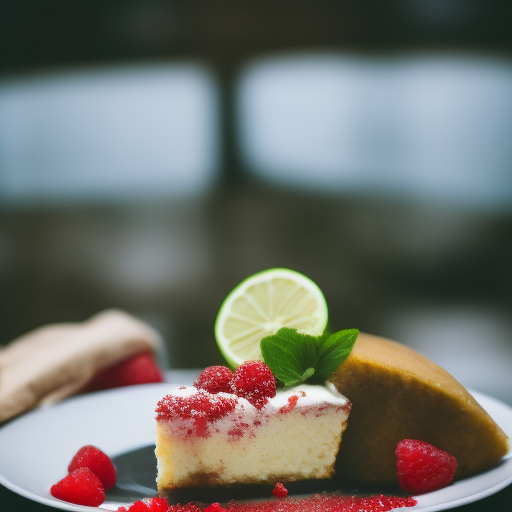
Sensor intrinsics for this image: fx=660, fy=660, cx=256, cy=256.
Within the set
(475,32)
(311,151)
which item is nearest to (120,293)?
(311,151)

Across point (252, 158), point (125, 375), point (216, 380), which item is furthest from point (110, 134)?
point (216, 380)

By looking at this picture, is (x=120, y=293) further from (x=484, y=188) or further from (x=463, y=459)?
(x=463, y=459)

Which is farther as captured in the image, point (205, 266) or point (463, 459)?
point (205, 266)

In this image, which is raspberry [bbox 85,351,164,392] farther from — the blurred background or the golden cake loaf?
the blurred background

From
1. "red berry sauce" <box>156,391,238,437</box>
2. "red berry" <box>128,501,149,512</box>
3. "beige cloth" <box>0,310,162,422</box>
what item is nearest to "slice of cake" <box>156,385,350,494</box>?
"red berry sauce" <box>156,391,238,437</box>

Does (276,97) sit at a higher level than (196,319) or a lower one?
higher

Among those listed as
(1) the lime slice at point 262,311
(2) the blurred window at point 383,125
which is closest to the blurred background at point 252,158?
(2) the blurred window at point 383,125

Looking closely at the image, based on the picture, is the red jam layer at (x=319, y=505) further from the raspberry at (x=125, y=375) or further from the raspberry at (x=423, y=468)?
the raspberry at (x=125, y=375)

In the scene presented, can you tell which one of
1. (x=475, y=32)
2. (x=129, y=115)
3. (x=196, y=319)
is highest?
(x=475, y=32)
